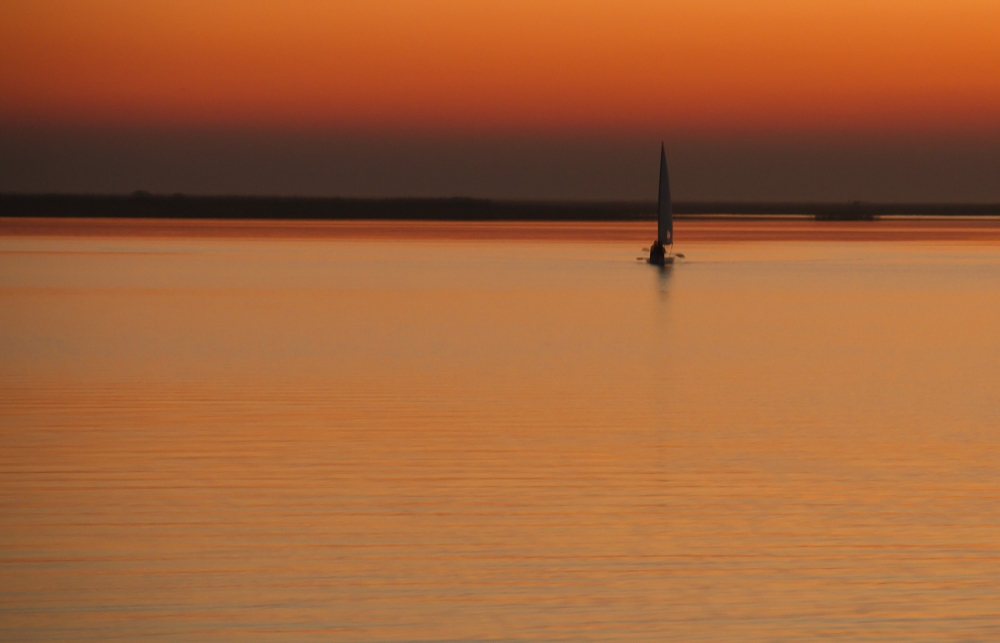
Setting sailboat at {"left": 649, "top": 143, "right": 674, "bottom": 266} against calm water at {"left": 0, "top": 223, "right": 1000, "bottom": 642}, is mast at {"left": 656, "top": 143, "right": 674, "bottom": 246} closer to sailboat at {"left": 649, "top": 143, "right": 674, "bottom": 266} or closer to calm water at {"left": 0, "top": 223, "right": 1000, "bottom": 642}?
sailboat at {"left": 649, "top": 143, "right": 674, "bottom": 266}

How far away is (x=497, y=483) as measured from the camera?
39.0 ft

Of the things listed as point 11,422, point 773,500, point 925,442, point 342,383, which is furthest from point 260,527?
point 342,383

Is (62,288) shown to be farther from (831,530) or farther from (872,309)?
(831,530)

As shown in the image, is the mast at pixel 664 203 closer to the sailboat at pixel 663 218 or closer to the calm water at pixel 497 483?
the sailboat at pixel 663 218

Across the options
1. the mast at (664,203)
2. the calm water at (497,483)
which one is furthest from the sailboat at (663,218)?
the calm water at (497,483)

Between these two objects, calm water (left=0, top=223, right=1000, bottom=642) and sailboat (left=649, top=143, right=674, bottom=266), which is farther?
sailboat (left=649, top=143, right=674, bottom=266)

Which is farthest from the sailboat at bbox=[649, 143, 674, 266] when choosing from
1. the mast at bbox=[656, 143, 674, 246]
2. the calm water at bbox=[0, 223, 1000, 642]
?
the calm water at bbox=[0, 223, 1000, 642]

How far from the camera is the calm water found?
815cm

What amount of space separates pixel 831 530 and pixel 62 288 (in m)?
35.5

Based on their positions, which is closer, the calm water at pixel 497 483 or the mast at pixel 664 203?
the calm water at pixel 497 483

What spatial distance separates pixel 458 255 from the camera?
78000 mm

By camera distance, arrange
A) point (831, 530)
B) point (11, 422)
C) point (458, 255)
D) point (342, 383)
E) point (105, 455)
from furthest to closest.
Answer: point (458, 255), point (342, 383), point (11, 422), point (105, 455), point (831, 530)

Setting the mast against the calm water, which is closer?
the calm water

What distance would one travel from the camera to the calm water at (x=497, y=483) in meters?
8.15
